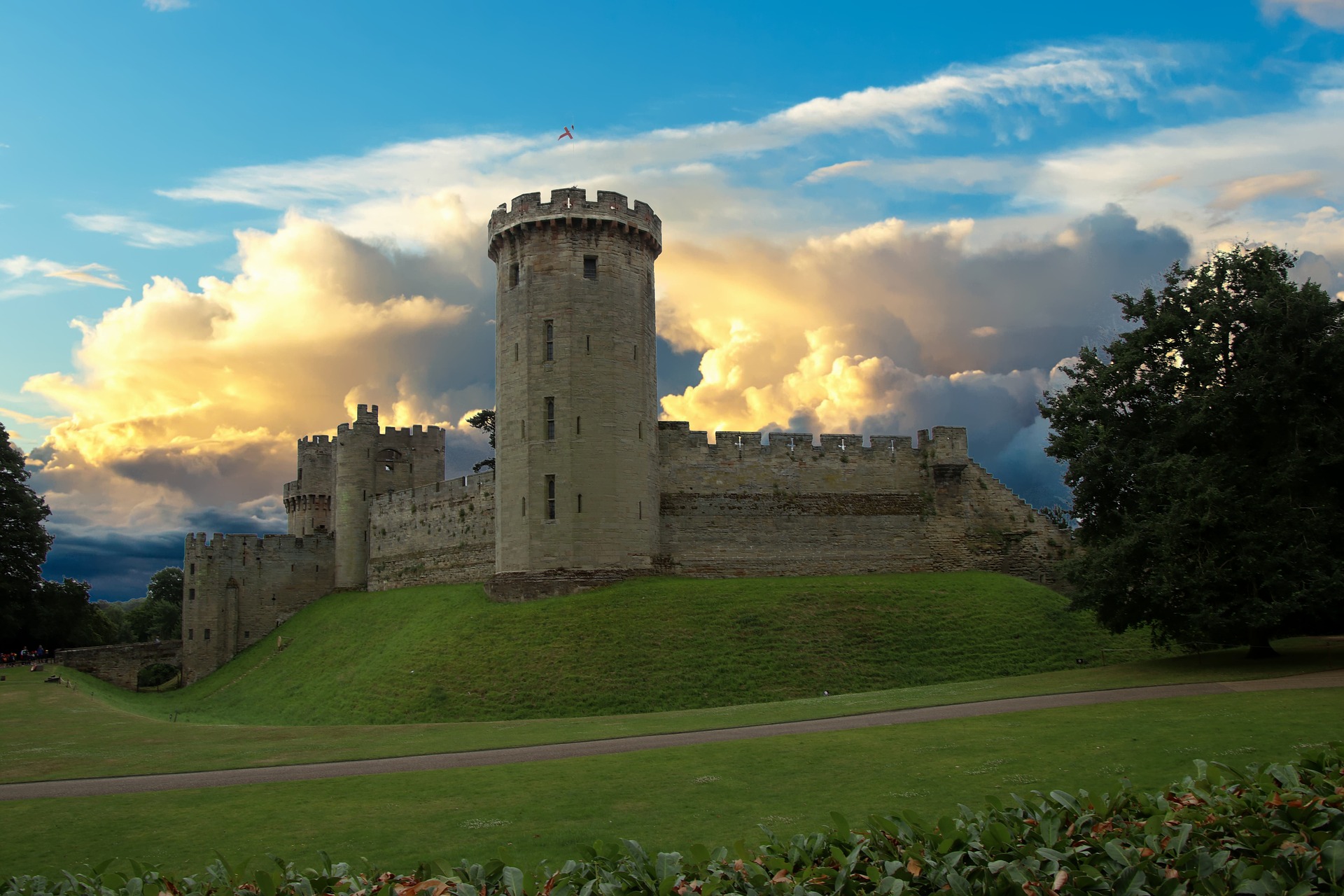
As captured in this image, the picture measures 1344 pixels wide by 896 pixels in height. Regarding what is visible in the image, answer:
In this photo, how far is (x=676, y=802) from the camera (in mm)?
14242

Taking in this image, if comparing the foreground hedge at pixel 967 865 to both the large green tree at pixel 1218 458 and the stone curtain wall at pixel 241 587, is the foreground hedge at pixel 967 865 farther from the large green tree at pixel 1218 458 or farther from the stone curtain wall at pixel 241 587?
the stone curtain wall at pixel 241 587

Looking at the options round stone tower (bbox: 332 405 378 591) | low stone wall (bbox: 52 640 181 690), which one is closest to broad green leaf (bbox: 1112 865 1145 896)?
round stone tower (bbox: 332 405 378 591)

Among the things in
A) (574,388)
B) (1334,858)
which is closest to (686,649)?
(574,388)

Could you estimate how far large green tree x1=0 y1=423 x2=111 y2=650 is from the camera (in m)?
61.3

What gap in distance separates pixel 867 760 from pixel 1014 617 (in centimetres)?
2391

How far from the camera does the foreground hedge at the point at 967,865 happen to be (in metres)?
7.29

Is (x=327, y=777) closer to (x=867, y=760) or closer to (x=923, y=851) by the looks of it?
(x=867, y=760)

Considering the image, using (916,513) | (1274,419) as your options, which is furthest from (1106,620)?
(916,513)

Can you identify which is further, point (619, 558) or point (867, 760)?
point (619, 558)

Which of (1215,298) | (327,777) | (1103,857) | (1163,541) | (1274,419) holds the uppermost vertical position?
(1215,298)

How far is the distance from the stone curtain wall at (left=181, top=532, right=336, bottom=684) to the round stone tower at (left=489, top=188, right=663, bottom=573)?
26542mm

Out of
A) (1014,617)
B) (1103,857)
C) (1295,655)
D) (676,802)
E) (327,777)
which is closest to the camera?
(1103,857)

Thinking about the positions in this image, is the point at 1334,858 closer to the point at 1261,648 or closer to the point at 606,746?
the point at 606,746

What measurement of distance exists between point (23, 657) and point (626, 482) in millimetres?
43041
